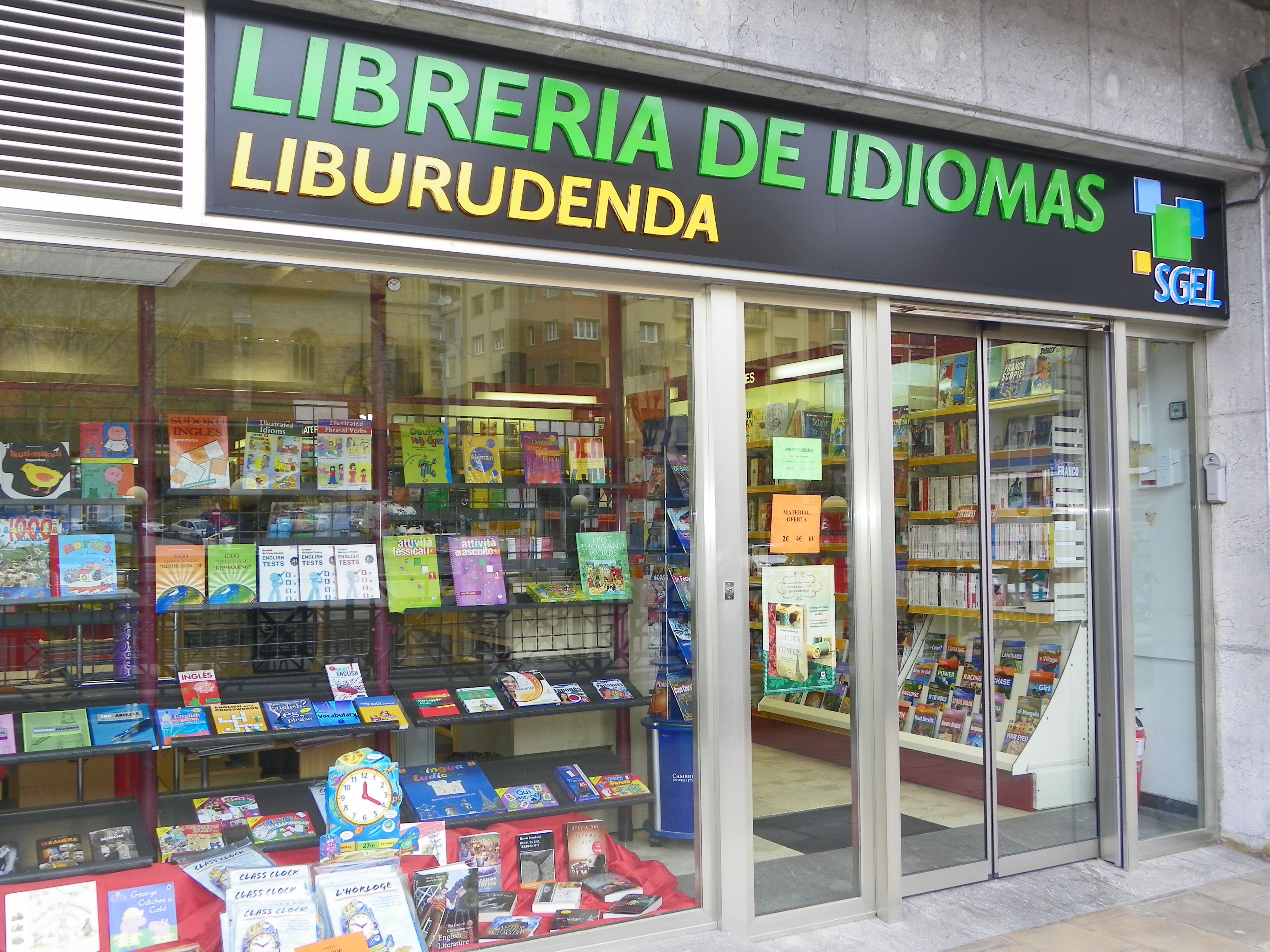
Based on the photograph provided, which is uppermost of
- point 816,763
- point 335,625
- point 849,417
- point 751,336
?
point 751,336

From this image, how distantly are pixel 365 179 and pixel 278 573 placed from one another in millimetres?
1901

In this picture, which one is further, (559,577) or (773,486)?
(559,577)

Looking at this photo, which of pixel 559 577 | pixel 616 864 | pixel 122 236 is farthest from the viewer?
pixel 559 577

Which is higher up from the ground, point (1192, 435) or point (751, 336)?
point (751, 336)

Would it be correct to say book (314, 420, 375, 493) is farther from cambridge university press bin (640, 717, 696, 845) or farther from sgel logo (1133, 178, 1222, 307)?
sgel logo (1133, 178, 1222, 307)

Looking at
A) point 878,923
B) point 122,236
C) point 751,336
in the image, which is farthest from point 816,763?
point 122,236

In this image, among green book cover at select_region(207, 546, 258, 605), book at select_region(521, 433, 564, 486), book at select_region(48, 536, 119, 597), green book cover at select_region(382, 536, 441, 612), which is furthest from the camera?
book at select_region(521, 433, 564, 486)

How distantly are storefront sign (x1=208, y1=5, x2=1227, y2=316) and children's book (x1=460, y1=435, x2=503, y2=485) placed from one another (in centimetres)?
145

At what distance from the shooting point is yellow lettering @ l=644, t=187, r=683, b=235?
369 cm

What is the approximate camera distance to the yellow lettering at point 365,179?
10.5 ft

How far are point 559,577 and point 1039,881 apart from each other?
252cm

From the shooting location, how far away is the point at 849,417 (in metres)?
4.25

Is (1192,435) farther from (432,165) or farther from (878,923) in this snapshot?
(432,165)

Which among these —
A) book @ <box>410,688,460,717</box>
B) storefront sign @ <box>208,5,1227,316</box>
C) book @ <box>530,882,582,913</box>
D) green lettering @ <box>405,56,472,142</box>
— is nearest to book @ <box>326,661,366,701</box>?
book @ <box>410,688,460,717</box>
